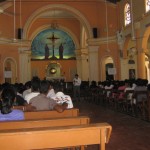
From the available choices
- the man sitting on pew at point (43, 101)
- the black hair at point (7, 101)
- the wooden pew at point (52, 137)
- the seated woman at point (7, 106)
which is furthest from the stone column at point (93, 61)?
the wooden pew at point (52, 137)

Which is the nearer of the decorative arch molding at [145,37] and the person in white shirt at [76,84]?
the decorative arch molding at [145,37]

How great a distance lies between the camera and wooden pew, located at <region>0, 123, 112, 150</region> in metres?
2.95

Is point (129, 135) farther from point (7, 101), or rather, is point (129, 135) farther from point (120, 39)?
point (120, 39)

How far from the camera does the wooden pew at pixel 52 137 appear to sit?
9.69ft

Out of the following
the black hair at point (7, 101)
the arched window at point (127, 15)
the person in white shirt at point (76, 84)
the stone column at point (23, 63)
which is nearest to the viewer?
the black hair at point (7, 101)

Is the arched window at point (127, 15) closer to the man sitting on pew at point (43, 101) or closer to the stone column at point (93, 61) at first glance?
the stone column at point (93, 61)

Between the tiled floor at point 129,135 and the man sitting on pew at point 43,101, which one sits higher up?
the man sitting on pew at point 43,101

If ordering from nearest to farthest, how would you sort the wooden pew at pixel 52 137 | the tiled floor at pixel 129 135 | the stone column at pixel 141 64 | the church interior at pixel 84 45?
the wooden pew at pixel 52 137 < the tiled floor at pixel 129 135 < the church interior at pixel 84 45 < the stone column at pixel 141 64

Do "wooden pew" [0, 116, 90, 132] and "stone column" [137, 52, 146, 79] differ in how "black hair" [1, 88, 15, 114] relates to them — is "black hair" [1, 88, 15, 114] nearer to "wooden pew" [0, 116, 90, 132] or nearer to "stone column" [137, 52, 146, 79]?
"wooden pew" [0, 116, 90, 132]

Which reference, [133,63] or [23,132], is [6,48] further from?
[23,132]

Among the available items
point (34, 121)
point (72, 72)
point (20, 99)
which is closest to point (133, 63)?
point (72, 72)

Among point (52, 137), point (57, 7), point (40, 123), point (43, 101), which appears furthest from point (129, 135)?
point (57, 7)

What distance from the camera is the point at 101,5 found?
2056 centimetres

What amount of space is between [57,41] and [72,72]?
3.56m
